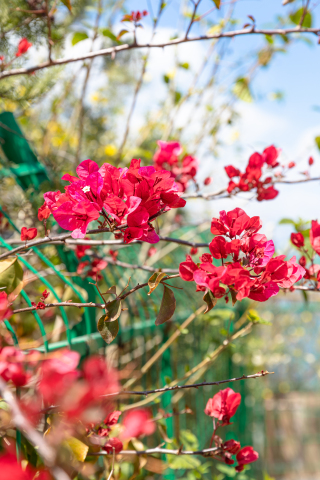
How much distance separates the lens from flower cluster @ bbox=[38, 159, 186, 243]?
56 centimetres

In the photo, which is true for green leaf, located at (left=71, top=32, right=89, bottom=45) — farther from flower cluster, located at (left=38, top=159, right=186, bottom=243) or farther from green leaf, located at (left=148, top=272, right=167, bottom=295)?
green leaf, located at (left=148, top=272, right=167, bottom=295)

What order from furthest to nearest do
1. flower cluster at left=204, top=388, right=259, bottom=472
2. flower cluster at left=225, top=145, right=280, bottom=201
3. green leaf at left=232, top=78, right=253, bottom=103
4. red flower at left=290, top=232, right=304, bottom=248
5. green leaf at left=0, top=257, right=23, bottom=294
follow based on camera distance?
green leaf at left=232, top=78, right=253, bottom=103 < flower cluster at left=225, top=145, right=280, bottom=201 < red flower at left=290, top=232, right=304, bottom=248 < flower cluster at left=204, top=388, right=259, bottom=472 < green leaf at left=0, top=257, right=23, bottom=294

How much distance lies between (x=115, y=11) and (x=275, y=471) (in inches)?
168

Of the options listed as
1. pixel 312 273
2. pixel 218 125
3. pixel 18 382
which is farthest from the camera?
pixel 218 125

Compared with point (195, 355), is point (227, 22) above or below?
above

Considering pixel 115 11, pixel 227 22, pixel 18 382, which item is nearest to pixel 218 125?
pixel 227 22

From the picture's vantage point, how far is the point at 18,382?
1.41 ft

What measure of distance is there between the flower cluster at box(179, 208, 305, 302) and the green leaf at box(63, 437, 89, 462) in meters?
0.36

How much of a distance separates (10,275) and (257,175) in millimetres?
745

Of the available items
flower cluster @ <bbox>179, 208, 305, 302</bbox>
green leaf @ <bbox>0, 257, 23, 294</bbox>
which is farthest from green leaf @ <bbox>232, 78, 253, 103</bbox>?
green leaf @ <bbox>0, 257, 23, 294</bbox>

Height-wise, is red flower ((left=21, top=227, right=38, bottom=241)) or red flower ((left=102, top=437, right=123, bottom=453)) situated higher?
red flower ((left=21, top=227, right=38, bottom=241))

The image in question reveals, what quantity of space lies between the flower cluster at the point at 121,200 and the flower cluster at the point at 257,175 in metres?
0.54

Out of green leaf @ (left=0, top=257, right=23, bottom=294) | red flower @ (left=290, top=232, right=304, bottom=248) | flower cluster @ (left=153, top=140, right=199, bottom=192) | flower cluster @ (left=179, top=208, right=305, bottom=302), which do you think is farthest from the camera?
A: flower cluster @ (left=153, top=140, right=199, bottom=192)

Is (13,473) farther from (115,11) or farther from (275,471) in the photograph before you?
(275,471)
